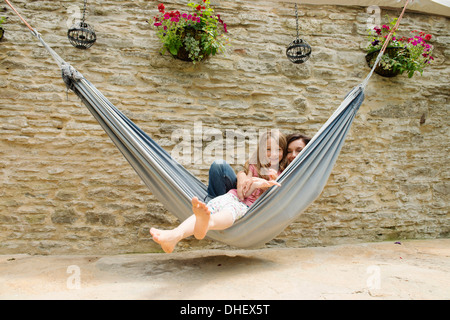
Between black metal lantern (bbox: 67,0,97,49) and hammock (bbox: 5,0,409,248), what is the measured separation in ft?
2.00

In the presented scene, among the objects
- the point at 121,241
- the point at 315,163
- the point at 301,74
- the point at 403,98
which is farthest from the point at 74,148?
the point at 403,98

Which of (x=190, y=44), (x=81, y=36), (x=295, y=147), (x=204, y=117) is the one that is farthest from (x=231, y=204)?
(x=81, y=36)

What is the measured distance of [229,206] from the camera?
1.45m

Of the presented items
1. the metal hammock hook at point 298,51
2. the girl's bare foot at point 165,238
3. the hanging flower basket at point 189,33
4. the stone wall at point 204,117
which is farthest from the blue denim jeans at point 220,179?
the metal hammock hook at point 298,51

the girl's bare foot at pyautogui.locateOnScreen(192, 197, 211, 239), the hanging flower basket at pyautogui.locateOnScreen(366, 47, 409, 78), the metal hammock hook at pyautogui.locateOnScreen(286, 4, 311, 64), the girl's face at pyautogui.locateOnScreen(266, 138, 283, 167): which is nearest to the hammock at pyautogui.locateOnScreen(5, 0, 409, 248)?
the girl's face at pyautogui.locateOnScreen(266, 138, 283, 167)

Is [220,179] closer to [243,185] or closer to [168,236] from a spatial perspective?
[243,185]

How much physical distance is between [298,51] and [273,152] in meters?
1.16

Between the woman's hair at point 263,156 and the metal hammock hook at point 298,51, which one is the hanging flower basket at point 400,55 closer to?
the metal hammock hook at point 298,51

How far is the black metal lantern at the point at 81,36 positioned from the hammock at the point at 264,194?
2.00ft

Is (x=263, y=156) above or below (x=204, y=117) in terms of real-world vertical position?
below

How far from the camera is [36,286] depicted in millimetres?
1350

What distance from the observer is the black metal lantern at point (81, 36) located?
7.02ft

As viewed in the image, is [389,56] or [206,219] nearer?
[206,219]

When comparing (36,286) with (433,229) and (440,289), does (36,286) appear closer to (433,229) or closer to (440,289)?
(440,289)
